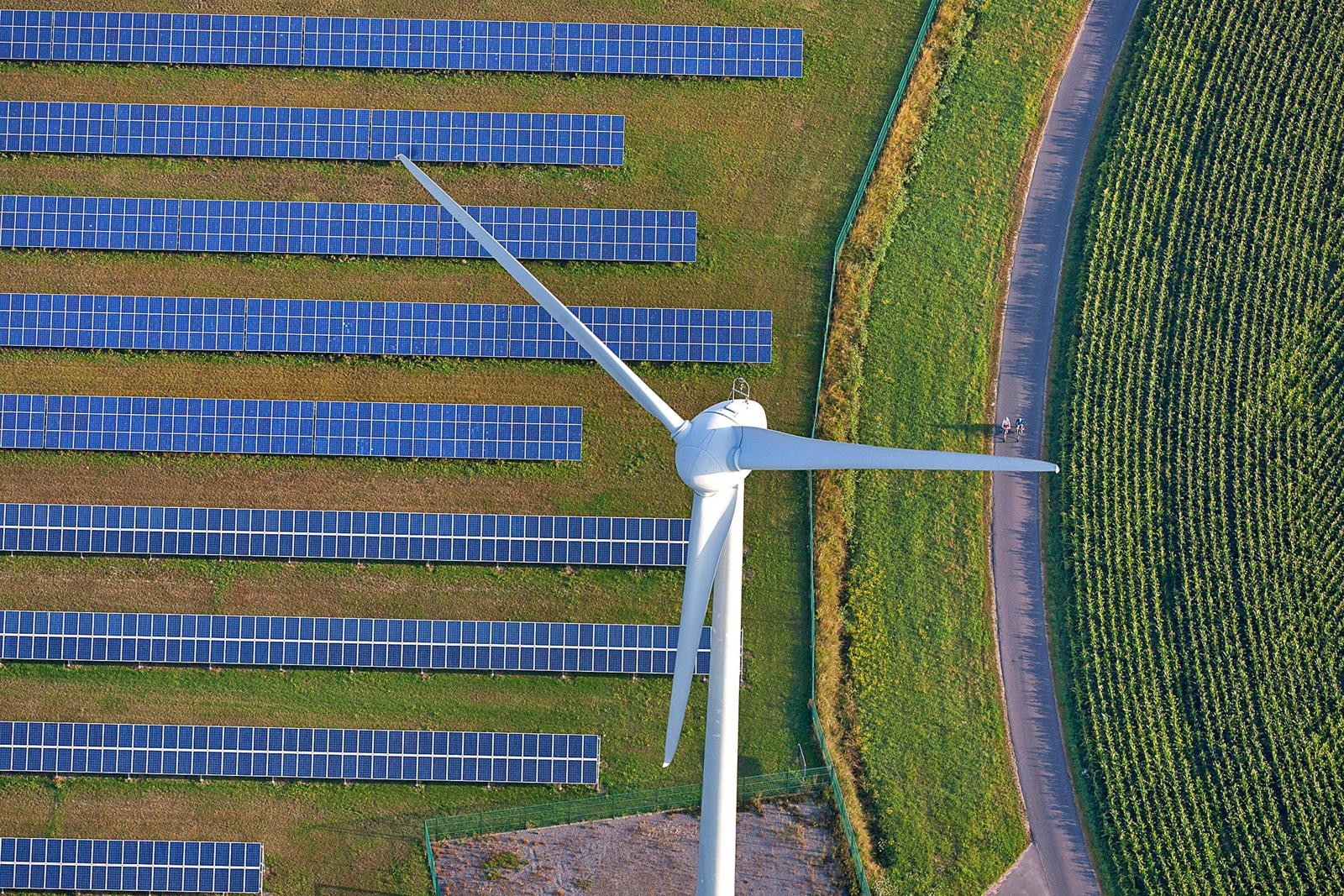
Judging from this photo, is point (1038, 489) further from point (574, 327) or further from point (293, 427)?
point (293, 427)

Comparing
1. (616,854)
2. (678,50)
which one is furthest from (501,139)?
(616,854)

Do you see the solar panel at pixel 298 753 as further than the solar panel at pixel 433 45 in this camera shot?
No

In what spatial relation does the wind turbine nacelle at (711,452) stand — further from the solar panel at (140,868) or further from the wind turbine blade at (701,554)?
the solar panel at (140,868)

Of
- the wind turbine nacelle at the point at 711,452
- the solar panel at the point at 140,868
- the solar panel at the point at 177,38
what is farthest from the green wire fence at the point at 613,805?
the solar panel at the point at 177,38

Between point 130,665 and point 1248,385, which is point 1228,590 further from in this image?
point 130,665

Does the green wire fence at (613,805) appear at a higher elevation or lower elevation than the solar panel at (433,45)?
lower

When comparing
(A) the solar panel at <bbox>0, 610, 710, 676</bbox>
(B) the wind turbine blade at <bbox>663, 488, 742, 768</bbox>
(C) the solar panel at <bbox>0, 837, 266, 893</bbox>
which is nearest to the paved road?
(A) the solar panel at <bbox>0, 610, 710, 676</bbox>
